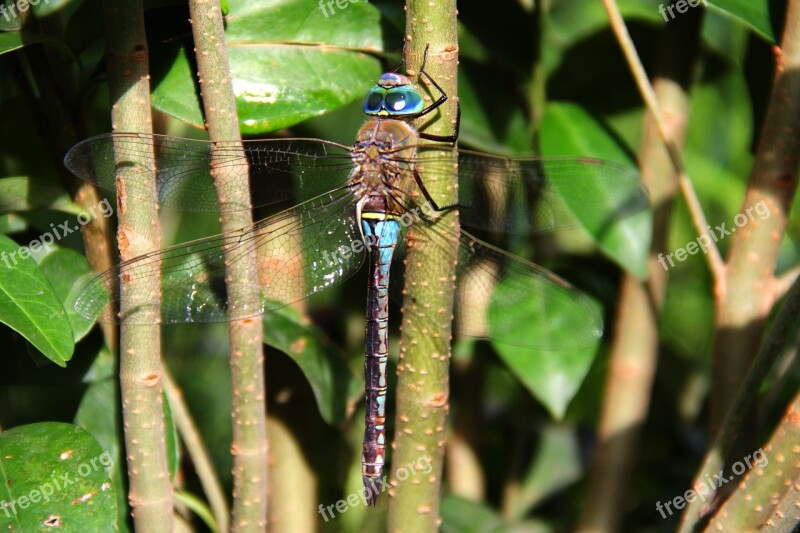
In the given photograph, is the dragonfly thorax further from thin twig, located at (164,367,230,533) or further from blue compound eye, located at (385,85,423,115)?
thin twig, located at (164,367,230,533)

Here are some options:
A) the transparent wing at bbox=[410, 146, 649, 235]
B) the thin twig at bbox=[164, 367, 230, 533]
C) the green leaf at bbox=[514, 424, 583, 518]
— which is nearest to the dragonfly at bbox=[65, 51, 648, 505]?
the transparent wing at bbox=[410, 146, 649, 235]

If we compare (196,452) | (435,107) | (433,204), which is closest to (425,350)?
(433,204)

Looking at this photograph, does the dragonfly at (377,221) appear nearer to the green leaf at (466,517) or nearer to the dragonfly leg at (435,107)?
the dragonfly leg at (435,107)

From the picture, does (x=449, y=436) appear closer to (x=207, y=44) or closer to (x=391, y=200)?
(x=391, y=200)

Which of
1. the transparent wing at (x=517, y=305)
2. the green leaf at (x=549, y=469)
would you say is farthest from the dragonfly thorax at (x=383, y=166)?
the green leaf at (x=549, y=469)

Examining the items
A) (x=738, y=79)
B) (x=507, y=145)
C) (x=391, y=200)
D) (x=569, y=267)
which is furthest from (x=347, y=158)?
(x=738, y=79)

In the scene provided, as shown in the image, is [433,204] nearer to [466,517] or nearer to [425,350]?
[425,350]
